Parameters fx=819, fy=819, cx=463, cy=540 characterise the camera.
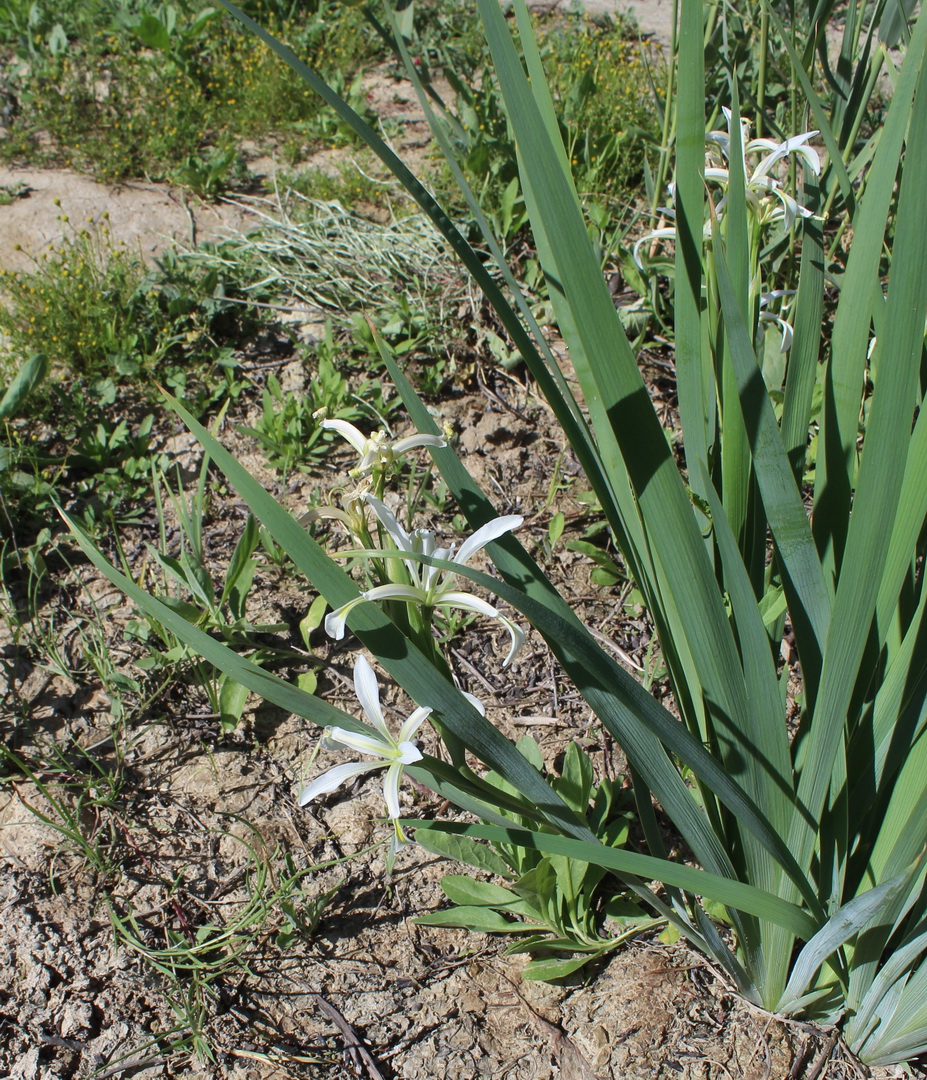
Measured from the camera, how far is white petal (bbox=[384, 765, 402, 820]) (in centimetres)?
91

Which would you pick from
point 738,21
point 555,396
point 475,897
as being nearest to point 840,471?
point 555,396

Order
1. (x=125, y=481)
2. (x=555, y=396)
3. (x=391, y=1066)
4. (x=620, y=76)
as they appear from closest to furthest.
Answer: (x=555, y=396), (x=391, y=1066), (x=125, y=481), (x=620, y=76)

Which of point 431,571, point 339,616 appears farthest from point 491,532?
point 339,616

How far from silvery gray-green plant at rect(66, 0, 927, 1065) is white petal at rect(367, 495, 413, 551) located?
0.10m

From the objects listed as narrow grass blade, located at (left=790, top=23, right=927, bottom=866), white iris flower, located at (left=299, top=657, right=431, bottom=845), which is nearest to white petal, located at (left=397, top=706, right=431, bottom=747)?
white iris flower, located at (left=299, top=657, right=431, bottom=845)

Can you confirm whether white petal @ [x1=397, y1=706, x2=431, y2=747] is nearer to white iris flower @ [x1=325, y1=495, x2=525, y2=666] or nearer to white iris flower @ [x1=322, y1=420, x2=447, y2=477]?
white iris flower @ [x1=325, y1=495, x2=525, y2=666]

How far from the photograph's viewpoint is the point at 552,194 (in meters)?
0.75

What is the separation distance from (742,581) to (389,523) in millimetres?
404

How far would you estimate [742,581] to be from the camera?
92 cm

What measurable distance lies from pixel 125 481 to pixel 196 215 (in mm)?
1457

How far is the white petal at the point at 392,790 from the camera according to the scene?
2.98 ft

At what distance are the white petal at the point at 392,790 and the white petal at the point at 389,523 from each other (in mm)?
256

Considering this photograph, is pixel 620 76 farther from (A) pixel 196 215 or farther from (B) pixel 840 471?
(B) pixel 840 471

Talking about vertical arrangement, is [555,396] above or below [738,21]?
below
